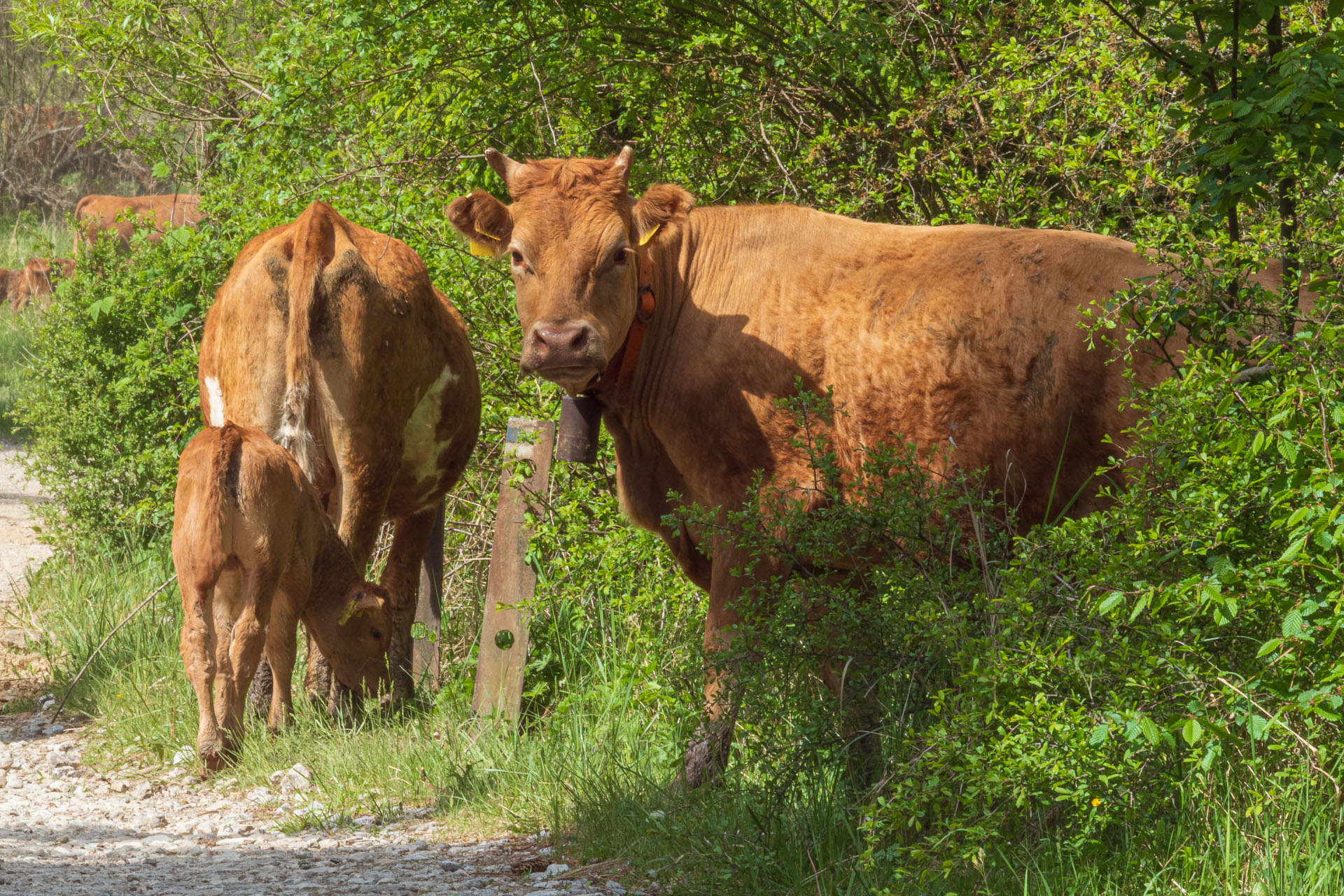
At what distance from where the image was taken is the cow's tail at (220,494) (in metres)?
5.24

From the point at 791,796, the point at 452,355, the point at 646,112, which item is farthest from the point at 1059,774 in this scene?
the point at 646,112

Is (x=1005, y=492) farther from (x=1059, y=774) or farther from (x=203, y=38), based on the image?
(x=203, y=38)

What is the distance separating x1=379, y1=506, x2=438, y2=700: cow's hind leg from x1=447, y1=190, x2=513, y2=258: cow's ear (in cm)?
182

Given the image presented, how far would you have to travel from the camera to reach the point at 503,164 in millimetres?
5309

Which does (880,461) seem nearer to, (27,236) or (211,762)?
(211,762)

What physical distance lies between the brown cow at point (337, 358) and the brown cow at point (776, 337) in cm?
79

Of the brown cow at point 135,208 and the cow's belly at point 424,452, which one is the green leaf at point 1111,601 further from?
the brown cow at point 135,208

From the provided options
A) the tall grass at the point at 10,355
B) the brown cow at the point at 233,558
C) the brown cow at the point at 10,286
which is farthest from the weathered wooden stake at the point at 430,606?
the brown cow at the point at 10,286

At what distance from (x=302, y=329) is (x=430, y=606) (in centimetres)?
188

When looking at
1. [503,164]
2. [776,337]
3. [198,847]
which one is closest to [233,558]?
[198,847]

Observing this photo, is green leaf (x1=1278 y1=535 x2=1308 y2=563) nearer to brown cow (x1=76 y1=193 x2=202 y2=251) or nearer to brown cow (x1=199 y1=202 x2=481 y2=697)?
brown cow (x1=199 y1=202 x2=481 y2=697)

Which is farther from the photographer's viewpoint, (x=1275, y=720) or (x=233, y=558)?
(x=233, y=558)

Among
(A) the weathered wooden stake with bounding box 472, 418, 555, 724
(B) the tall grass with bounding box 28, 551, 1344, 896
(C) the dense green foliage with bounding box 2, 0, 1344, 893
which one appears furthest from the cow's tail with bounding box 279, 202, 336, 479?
(B) the tall grass with bounding box 28, 551, 1344, 896

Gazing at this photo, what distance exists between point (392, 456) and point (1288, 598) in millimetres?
4082
